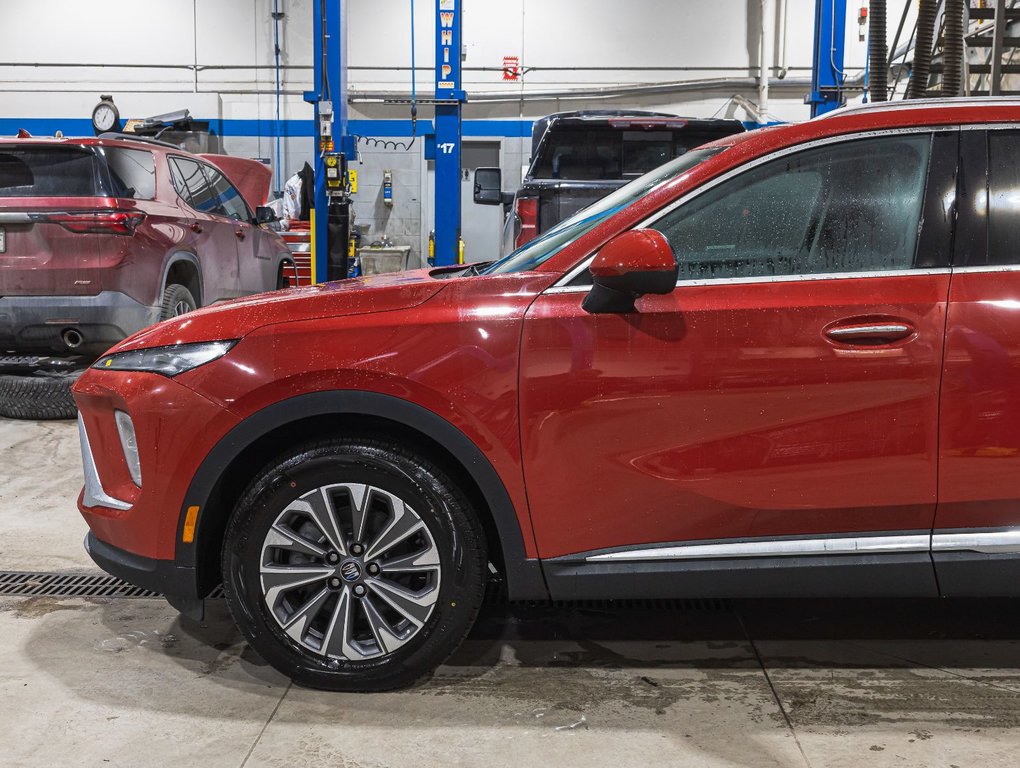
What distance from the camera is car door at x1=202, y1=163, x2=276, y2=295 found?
25.5 feet

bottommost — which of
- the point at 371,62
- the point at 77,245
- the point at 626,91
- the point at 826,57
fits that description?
the point at 77,245

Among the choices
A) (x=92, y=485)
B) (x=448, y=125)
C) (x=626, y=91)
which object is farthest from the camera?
(x=626, y=91)

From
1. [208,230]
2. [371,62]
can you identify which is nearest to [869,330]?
[208,230]

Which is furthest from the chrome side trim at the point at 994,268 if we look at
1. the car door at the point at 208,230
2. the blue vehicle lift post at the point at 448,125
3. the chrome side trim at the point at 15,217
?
the blue vehicle lift post at the point at 448,125

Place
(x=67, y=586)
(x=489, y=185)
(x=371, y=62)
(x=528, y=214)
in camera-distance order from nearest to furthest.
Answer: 1. (x=67, y=586)
2. (x=528, y=214)
3. (x=489, y=185)
4. (x=371, y=62)

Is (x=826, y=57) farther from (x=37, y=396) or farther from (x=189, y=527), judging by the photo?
(x=189, y=527)

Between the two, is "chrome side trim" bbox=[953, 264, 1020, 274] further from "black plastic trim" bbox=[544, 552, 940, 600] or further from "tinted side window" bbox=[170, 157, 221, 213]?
"tinted side window" bbox=[170, 157, 221, 213]

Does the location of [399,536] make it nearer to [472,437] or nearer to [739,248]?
[472,437]

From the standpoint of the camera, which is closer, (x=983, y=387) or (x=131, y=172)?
(x=983, y=387)

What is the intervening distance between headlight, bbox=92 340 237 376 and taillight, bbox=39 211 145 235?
3733mm

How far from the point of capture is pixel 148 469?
2562 mm

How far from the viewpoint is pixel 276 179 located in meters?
15.9

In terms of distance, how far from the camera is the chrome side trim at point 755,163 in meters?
2.50

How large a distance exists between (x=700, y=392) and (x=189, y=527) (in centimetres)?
141
